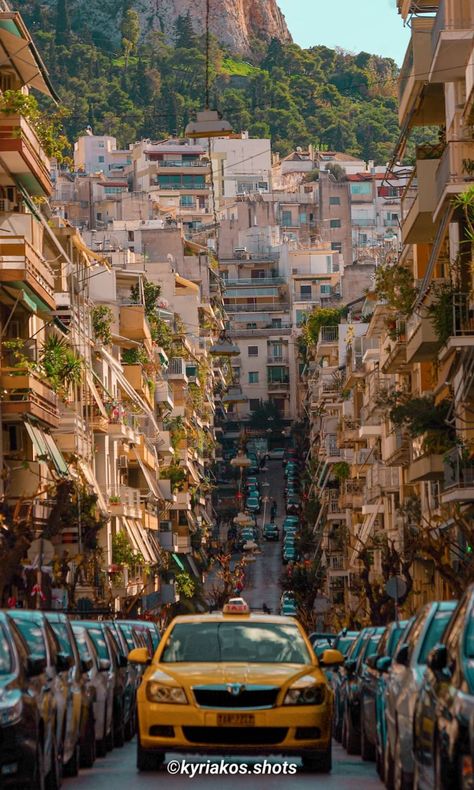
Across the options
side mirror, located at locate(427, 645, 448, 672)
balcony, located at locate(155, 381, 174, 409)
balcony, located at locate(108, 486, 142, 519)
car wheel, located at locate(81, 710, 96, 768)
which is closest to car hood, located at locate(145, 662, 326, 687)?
car wheel, located at locate(81, 710, 96, 768)

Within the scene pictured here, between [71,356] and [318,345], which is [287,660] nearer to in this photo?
[71,356]

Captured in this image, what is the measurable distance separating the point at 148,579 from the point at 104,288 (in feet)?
40.2

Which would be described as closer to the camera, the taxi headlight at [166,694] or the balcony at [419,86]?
the taxi headlight at [166,694]

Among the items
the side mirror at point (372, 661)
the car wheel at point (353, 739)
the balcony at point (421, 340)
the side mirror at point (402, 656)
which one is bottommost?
the car wheel at point (353, 739)

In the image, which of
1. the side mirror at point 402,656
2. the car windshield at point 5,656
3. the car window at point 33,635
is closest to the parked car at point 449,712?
the side mirror at point 402,656

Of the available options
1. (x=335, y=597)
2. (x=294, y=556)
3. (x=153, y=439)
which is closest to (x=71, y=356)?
(x=153, y=439)

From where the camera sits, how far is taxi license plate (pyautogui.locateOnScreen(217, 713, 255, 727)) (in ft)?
62.7

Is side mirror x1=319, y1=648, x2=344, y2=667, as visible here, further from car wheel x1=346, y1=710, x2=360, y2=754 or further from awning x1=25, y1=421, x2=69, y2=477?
awning x1=25, y1=421, x2=69, y2=477

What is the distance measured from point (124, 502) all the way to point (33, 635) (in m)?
56.4

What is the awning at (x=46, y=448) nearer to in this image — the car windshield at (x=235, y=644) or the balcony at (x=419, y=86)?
the balcony at (x=419, y=86)

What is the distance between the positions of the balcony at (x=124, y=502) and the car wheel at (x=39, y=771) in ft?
181

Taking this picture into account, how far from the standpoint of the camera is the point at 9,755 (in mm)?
15102

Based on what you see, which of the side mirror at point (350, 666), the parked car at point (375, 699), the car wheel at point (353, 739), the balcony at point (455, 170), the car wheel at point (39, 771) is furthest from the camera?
the balcony at point (455, 170)

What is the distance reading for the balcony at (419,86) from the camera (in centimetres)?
4653
